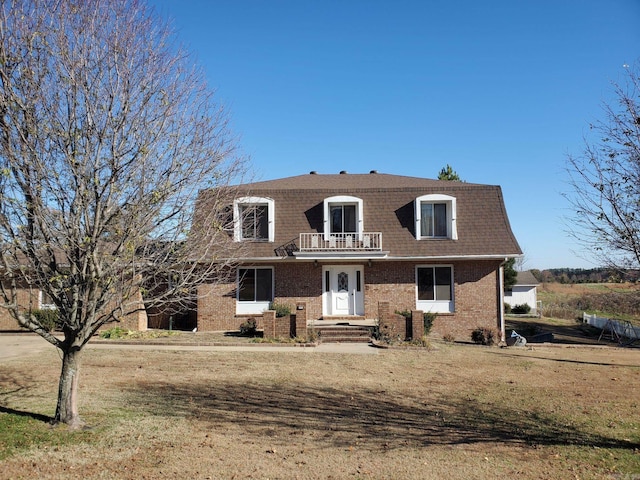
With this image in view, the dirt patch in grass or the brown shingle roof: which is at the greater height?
the brown shingle roof

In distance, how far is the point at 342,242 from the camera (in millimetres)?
19984

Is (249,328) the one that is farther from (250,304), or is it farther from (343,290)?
(343,290)

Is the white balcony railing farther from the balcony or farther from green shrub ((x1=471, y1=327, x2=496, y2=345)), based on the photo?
A: green shrub ((x1=471, y1=327, x2=496, y2=345))

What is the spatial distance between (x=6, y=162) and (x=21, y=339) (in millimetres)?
14189

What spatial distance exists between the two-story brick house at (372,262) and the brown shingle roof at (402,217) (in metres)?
0.04

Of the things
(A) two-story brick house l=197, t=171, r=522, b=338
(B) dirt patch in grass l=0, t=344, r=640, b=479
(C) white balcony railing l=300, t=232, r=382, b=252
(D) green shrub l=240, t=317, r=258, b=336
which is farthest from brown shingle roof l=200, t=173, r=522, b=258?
(B) dirt patch in grass l=0, t=344, r=640, b=479

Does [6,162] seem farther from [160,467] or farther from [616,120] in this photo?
[616,120]

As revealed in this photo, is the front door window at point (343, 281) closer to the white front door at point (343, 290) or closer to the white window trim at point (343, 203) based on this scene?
the white front door at point (343, 290)

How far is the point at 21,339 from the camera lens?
18.0 meters

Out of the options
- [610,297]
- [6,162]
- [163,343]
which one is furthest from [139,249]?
[163,343]

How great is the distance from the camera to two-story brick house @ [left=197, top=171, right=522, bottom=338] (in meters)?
19.5

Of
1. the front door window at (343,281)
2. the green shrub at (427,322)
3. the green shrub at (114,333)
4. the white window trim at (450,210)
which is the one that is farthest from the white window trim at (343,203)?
the green shrub at (114,333)

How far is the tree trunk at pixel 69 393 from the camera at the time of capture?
7203 mm

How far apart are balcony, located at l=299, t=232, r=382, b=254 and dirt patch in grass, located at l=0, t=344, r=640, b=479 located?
6589mm
